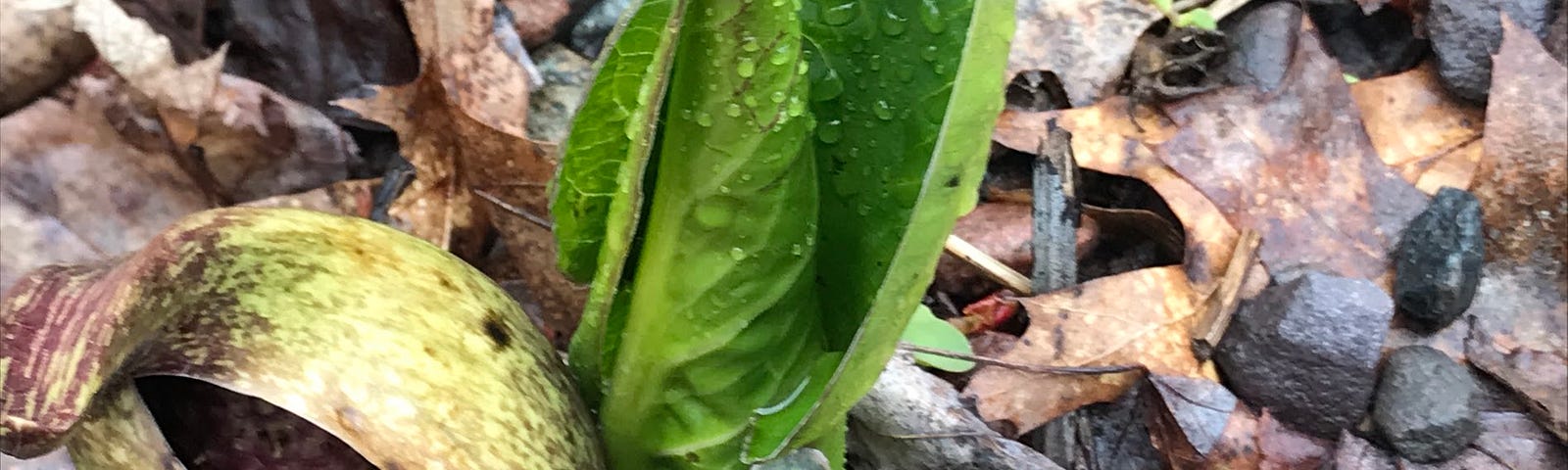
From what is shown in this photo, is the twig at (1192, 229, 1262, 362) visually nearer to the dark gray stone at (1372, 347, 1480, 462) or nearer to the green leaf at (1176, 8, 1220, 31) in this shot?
the dark gray stone at (1372, 347, 1480, 462)

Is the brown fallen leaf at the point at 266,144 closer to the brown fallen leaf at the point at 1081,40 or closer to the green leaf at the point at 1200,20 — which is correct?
the brown fallen leaf at the point at 1081,40

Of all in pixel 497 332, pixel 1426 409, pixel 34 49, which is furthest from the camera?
pixel 34 49

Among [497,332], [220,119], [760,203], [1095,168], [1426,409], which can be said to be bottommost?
[1426,409]

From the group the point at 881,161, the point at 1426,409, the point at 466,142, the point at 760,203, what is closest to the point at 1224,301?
the point at 1426,409

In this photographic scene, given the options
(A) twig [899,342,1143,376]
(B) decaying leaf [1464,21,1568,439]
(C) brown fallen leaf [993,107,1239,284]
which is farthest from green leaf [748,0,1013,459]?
(B) decaying leaf [1464,21,1568,439]

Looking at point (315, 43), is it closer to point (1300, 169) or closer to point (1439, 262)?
point (1300, 169)

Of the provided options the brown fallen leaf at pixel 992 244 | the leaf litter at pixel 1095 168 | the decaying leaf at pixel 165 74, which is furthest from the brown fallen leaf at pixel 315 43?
the brown fallen leaf at pixel 992 244
